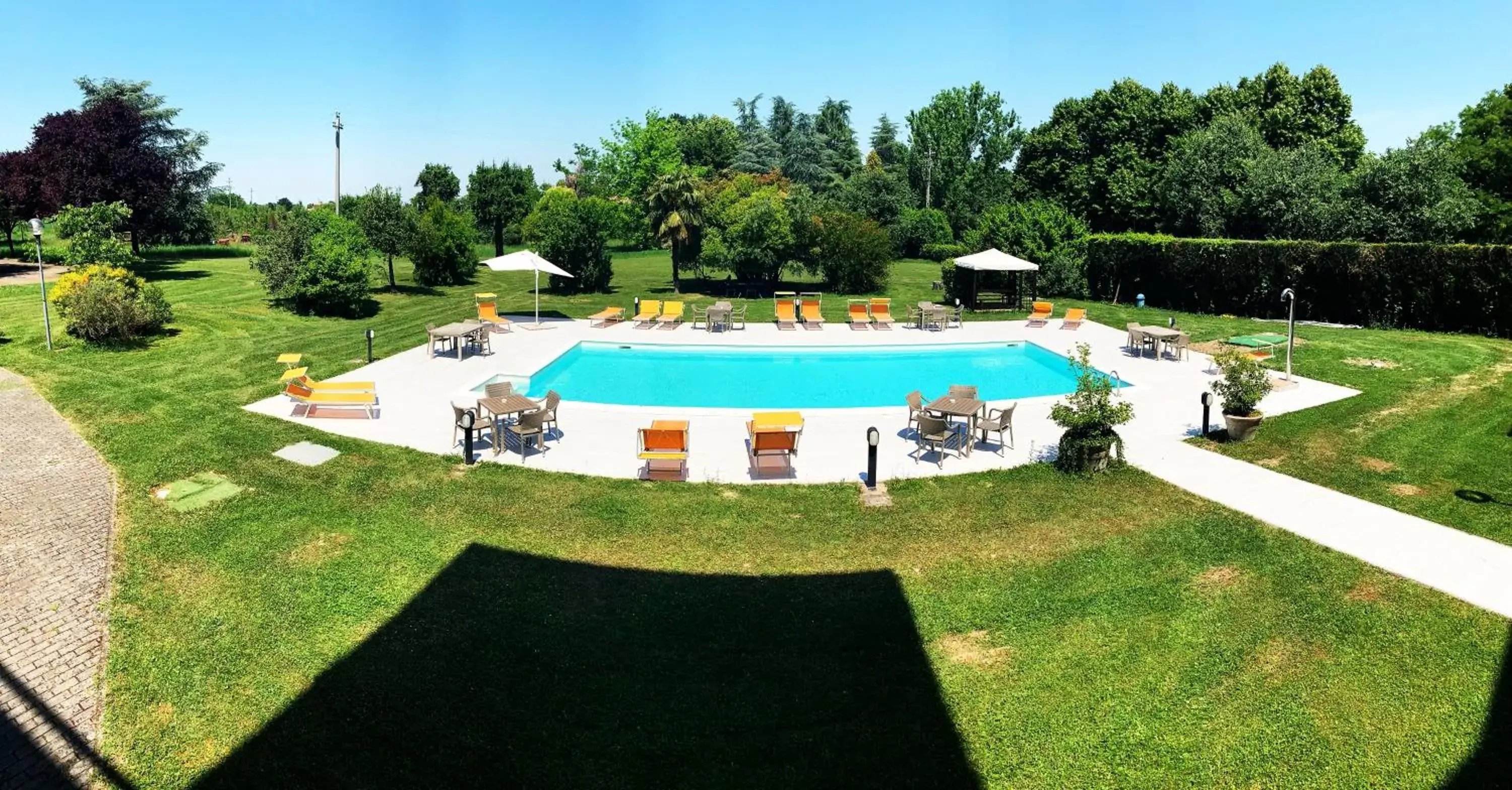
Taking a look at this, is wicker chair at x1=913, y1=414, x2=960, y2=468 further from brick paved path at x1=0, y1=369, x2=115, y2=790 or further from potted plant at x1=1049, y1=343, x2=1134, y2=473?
brick paved path at x1=0, y1=369, x2=115, y2=790

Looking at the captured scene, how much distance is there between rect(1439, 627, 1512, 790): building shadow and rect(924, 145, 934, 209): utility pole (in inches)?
2461

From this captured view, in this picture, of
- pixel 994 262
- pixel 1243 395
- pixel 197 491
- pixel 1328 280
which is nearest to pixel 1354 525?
pixel 1243 395

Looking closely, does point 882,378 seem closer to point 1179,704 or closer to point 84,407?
point 1179,704

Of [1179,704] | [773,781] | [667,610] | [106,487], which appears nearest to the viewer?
[773,781]

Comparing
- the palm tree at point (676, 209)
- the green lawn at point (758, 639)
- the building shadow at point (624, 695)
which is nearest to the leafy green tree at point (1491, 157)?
the palm tree at point (676, 209)

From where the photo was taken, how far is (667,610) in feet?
26.0

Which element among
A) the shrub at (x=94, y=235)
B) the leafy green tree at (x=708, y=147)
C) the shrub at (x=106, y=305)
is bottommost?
the shrub at (x=106, y=305)

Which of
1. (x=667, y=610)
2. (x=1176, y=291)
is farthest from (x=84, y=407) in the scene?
(x=1176, y=291)

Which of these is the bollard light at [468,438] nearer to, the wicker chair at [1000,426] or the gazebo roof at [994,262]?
the wicker chair at [1000,426]

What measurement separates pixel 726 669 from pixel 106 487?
930 centimetres

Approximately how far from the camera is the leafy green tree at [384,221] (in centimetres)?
3027

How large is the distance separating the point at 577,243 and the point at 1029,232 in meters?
17.6

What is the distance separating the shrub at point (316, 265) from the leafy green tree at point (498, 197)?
24.4m

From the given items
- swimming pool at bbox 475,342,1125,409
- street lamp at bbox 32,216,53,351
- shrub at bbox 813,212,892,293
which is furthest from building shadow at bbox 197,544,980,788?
shrub at bbox 813,212,892,293
